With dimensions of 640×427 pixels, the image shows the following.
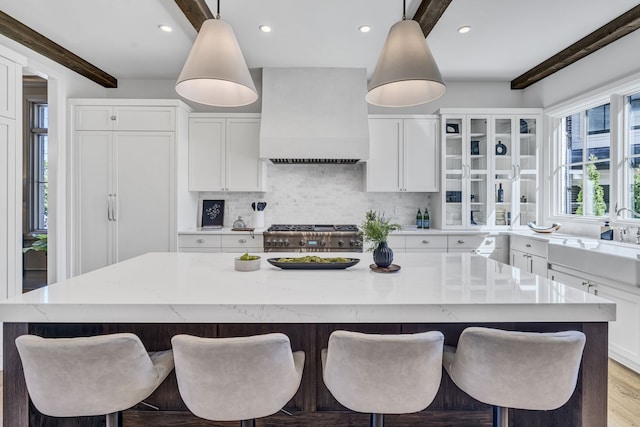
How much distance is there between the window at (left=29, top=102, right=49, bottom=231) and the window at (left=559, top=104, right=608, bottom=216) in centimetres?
681

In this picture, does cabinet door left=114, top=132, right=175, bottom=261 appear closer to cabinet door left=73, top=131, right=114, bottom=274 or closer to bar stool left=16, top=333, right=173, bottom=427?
cabinet door left=73, top=131, right=114, bottom=274

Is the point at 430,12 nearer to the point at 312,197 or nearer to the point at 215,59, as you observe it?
the point at 215,59

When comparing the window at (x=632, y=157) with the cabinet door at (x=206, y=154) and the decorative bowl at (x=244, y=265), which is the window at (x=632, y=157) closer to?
the decorative bowl at (x=244, y=265)

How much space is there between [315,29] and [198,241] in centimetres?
249

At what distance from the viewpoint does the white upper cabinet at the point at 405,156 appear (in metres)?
4.11

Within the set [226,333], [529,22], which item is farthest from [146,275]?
[529,22]

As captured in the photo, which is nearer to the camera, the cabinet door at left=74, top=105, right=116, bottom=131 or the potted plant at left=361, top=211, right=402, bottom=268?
the potted plant at left=361, top=211, right=402, bottom=268

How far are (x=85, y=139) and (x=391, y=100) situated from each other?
11.5ft

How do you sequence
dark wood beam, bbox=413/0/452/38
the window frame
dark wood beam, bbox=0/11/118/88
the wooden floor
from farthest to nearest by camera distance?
1. the window frame
2. dark wood beam, bbox=0/11/118/88
3. dark wood beam, bbox=413/0/452/38
4. the wooden floor

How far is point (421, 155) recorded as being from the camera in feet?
13.6

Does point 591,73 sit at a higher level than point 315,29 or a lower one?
lower

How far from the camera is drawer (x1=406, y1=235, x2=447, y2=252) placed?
153 inches

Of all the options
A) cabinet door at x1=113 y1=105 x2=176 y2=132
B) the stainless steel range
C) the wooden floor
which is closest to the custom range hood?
the stainless steel range

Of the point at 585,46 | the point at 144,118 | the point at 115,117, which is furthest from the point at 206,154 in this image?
the point at 585,46
